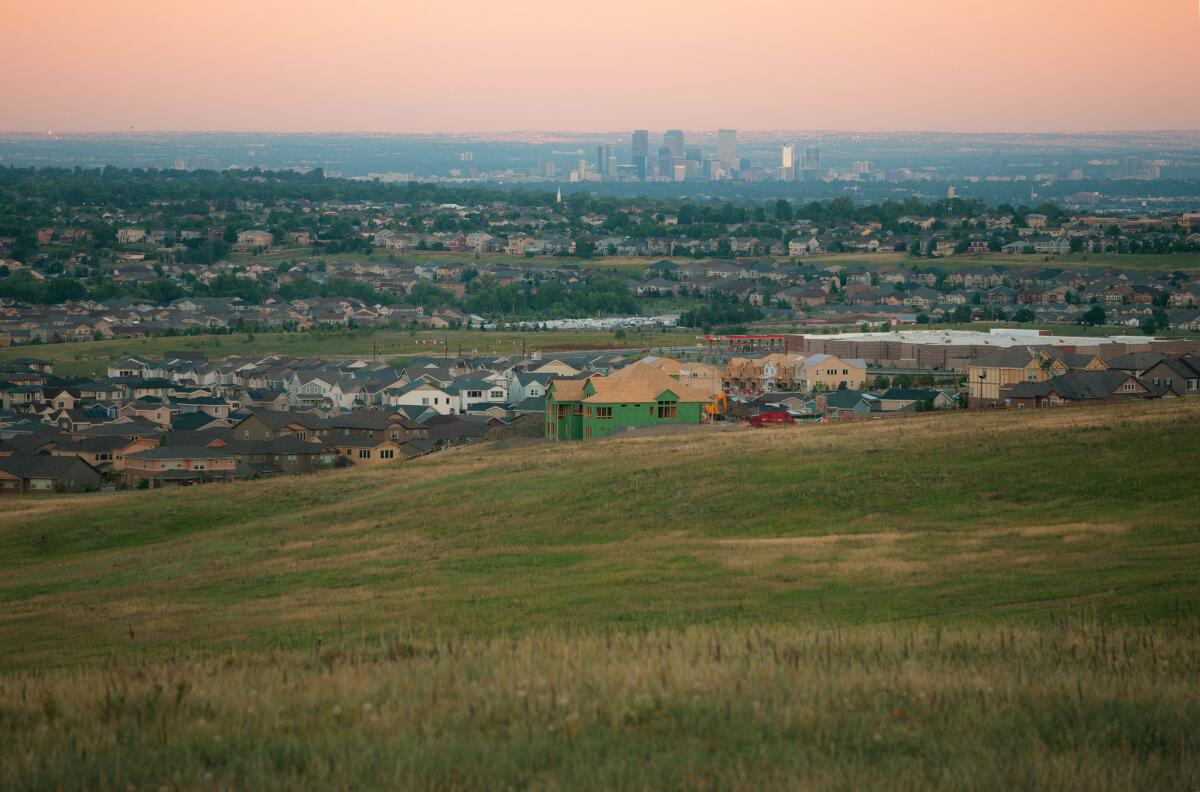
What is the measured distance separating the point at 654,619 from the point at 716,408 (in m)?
38.1

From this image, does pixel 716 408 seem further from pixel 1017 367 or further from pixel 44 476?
pixel 44 476

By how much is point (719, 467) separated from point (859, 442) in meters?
3.49

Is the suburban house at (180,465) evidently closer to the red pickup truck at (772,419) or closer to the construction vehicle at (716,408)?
the construction vehicle at (716,408)

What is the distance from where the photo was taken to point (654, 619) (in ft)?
53.6

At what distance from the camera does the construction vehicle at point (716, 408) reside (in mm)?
52188

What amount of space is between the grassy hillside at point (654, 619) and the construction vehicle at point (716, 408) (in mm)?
14537

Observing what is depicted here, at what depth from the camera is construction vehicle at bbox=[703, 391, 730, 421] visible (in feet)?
171

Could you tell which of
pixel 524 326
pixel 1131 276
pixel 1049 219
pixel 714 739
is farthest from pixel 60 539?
pixel 1049 219

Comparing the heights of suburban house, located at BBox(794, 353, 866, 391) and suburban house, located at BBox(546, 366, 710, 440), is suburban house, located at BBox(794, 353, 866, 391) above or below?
below

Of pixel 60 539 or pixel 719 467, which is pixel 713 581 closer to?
pixel 719 467

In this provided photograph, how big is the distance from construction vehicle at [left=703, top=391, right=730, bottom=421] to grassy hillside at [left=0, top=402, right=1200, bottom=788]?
14.5m

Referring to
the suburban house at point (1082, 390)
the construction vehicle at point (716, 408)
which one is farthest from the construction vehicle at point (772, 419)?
the suburban house at point (1082, 390)

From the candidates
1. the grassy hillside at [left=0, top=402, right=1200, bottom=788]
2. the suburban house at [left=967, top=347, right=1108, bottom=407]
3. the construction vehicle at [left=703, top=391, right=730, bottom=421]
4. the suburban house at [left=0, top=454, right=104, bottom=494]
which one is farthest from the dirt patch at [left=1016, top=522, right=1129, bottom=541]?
the suburban house at [left=967, top=347, right=1108, bottom=407]

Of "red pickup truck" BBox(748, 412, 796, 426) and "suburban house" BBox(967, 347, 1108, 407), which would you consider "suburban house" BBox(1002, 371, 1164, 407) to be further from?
"red pickup truck" BBox(748, 412, 796, 426)
